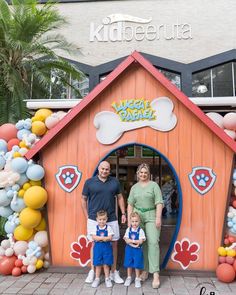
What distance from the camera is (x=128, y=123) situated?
17.4 feet

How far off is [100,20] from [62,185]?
8973mm

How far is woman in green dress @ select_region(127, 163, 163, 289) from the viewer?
4566mm

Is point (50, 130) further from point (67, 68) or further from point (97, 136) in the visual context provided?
Result: point (67, 68)

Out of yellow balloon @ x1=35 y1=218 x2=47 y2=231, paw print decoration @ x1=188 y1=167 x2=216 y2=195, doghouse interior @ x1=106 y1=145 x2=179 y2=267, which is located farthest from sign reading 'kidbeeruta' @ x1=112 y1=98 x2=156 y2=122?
doghouse interior @ x1=106 y1=145 x2=179 y2=267

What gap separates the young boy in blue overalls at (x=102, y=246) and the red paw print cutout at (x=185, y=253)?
1.11 meters

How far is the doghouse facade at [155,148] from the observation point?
507cm

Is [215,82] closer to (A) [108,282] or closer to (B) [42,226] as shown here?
(B) [42,226]

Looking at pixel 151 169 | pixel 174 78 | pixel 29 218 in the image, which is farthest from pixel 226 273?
pixel 174 78

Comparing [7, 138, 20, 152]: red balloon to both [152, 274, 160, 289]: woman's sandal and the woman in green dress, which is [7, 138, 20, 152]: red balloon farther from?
[152, 274, 160, 289]: woman's sandal

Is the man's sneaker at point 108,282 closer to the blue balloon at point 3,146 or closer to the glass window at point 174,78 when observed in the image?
the blue balloon at point 3,146

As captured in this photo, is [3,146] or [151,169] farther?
[151,169]

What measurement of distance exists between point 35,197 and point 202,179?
260 centimetres

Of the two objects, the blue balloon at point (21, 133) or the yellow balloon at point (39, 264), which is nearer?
the yellow balloon at point (39, 264)

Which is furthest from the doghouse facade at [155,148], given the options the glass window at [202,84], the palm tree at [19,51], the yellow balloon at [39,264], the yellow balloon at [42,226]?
the glass window at [202,84]
